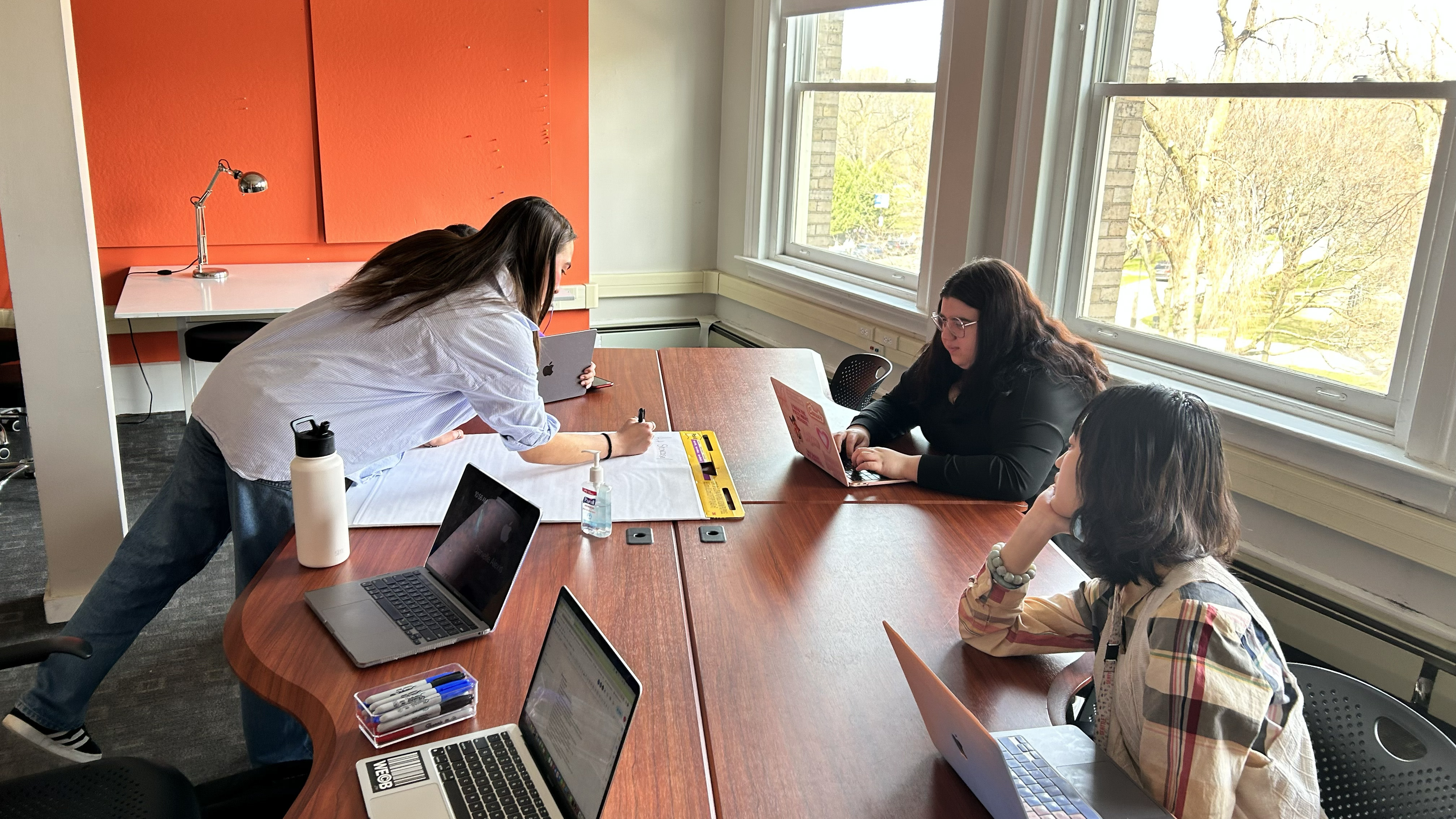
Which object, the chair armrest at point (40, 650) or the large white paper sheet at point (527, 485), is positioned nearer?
the chair armrest at point (40, 650)

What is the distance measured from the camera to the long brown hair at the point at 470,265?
1.97m

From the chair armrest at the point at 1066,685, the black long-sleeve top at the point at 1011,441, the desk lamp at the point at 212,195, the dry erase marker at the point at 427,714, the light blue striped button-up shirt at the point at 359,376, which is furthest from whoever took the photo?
the desk lamp at the point at 212,195

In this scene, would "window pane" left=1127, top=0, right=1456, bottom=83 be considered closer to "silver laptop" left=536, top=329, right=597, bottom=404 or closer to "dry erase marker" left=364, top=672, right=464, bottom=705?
"silver laptop" left=536, top=329, right=597, bottom=404

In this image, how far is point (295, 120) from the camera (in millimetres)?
4633

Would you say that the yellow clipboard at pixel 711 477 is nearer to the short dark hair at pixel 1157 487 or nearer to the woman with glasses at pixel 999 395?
the woman with glasses at pixel 999 395

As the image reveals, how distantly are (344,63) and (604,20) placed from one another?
4.29ft

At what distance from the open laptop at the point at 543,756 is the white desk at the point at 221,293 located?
264 centimetres

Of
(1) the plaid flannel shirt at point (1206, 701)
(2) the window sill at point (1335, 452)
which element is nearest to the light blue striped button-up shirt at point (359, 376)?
(1) the plaid flannel shirt at point (1206, 701)

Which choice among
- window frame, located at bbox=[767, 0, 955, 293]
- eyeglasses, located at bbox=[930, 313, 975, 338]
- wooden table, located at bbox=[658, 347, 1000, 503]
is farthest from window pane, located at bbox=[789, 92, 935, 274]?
eyeglasses, located at bbox=[930, 313, 975, 338]

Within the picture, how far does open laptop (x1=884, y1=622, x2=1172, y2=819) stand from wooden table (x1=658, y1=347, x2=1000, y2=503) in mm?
941

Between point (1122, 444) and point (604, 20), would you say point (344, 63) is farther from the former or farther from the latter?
point (1122, 444)

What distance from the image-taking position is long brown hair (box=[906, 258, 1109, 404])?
7.79 ft

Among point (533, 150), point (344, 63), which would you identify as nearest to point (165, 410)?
point (344, 63)

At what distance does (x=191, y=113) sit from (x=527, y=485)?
3.39 meters
